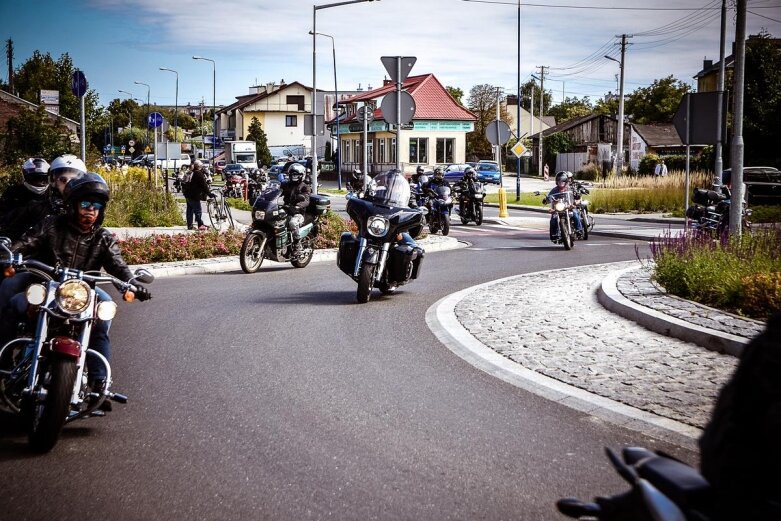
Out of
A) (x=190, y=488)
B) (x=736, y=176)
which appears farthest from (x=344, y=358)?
(x=736, y=176)

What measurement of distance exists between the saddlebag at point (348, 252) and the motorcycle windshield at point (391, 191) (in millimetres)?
559

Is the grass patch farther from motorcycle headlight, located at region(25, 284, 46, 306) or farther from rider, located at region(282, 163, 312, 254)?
motorcycle headlight, located at region(25, 284, 46, 306)

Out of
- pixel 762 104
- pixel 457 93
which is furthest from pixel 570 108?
pixel 762 104

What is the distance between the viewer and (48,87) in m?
57.3

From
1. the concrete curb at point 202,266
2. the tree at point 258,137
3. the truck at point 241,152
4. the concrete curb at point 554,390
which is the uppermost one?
the tree at point 258,137

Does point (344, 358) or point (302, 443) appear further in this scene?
point (344, 358)

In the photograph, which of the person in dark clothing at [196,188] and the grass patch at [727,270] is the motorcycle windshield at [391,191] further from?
the person in dark clothing at [196,188]

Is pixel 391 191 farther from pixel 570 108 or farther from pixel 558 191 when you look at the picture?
pixel 570 108

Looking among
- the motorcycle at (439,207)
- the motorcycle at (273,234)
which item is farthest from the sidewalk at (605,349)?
the motorcycle at (439,207)

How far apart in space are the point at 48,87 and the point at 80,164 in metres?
53.8

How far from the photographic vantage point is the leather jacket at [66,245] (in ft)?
19.2

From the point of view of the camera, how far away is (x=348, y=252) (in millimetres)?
11719

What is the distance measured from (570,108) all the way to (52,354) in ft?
477

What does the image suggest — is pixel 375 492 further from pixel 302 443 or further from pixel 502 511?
pixel 302 443
